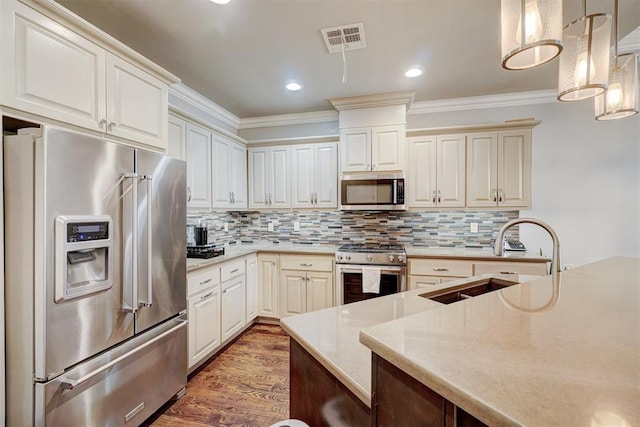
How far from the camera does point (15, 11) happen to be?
4.18 ft

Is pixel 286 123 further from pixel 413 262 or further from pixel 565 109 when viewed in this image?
pixel 565 109

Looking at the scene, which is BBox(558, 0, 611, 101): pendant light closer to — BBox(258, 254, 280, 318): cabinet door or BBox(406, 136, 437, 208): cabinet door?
BBox(406, 136, 437, 208): cabinet door

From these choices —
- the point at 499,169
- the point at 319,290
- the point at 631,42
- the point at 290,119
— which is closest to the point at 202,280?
the point at 319,290

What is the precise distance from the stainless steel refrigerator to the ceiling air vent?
1462mm

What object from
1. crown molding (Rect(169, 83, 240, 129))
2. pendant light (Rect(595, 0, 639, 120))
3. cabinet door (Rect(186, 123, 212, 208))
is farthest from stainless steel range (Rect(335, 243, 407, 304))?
crown molding (Rect(169, 83, 240, 129))

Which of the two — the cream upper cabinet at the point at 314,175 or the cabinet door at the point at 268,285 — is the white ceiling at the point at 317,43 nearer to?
the cream upper cabinet at the point at 314,175

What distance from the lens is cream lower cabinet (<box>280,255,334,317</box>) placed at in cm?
322

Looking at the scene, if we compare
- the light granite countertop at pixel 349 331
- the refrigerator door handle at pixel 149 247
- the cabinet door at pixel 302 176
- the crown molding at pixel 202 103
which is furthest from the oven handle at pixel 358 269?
the crown molding at pixel 202 103

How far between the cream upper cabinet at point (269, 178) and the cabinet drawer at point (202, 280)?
1247 millimetres

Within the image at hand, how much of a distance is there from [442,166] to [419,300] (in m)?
2.21

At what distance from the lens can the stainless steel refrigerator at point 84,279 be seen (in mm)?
1274

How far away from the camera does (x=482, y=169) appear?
10.3ft

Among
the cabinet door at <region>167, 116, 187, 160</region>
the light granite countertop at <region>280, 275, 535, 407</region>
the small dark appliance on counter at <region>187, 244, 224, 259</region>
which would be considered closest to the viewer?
the light granite countertop at <region>280, 275, 535, 407</region>

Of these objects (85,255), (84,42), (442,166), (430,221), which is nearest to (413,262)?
(430,221)
